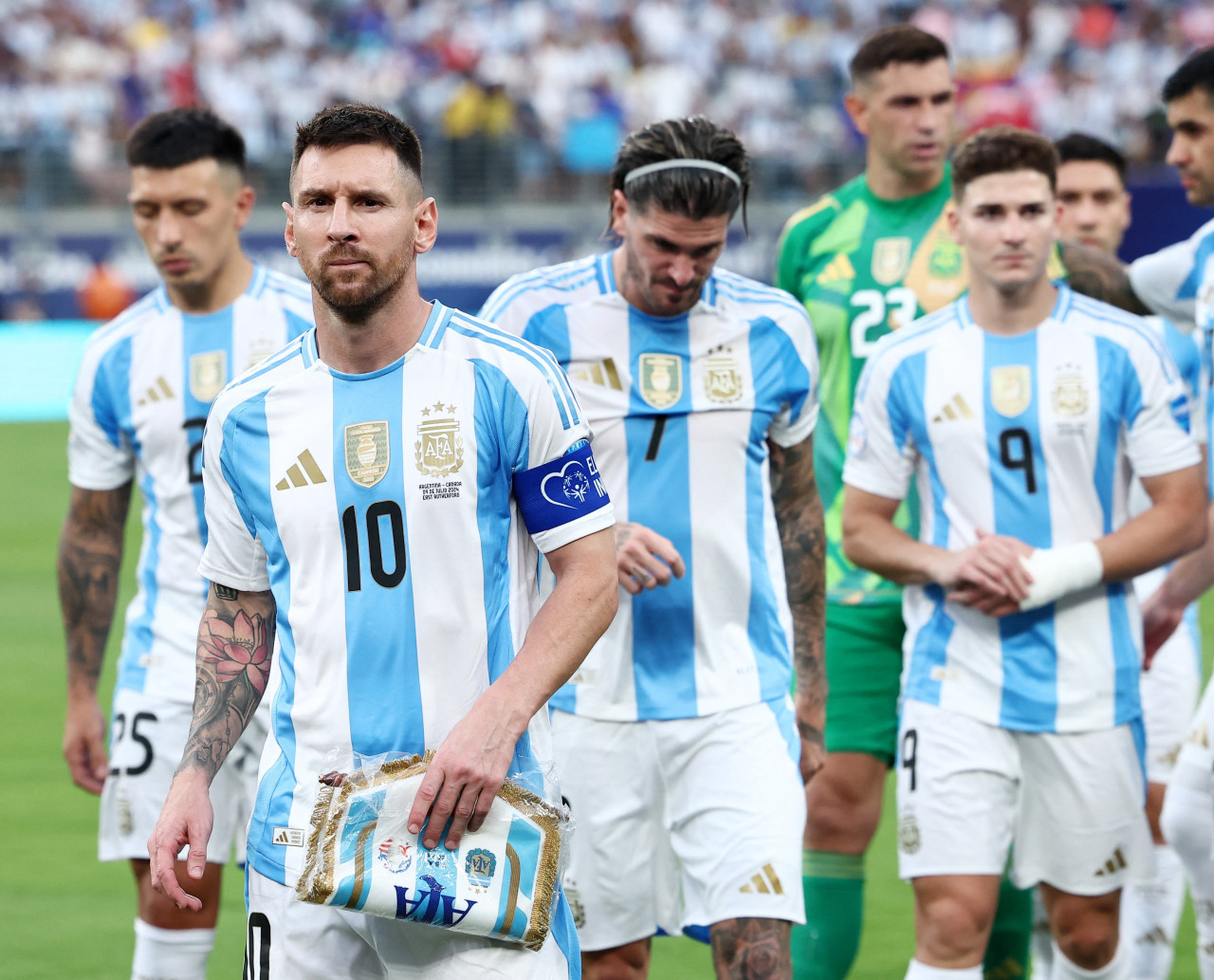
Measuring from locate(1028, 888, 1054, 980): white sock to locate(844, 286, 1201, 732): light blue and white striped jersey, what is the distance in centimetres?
77

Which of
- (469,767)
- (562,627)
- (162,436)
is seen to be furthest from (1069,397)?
(162,436)

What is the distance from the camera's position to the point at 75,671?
4539mm

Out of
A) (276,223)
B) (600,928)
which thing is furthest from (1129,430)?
(276,223)

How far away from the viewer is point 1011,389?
4.29 m

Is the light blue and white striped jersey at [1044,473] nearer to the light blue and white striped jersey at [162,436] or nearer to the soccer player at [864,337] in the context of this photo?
the soccer player at [864,337]

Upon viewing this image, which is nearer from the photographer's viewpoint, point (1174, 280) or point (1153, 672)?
point (1174, 280)

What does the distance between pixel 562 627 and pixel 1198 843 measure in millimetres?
2360

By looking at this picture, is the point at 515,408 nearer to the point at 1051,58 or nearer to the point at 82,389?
the point at 82,389

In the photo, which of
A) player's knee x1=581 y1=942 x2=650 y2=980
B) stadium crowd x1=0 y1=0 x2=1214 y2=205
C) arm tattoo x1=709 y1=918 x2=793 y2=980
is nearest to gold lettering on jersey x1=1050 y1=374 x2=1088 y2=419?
arm tattoo x1=709 y1=918 x2=793 y2=980

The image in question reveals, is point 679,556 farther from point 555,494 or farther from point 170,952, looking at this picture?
point 170,952

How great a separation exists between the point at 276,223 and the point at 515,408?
17.3m

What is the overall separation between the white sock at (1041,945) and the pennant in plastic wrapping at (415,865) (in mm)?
2337

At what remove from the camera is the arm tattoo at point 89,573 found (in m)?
4.52

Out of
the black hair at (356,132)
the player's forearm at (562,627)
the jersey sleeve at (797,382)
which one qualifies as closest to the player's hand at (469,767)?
the player's forearm at (562,627)
